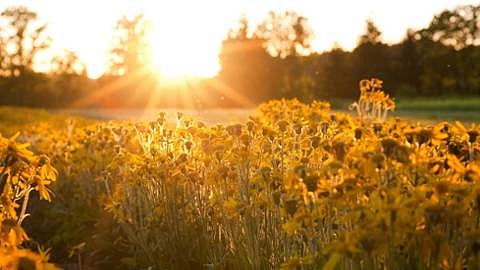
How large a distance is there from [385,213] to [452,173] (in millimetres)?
624

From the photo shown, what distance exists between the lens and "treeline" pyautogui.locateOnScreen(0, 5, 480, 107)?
44344 mm

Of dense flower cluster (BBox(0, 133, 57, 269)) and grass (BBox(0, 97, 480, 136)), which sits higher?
dense flower cluster (BBox(0, 133, 57, 269))

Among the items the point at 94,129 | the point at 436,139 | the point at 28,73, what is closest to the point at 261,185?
the point at 436,139

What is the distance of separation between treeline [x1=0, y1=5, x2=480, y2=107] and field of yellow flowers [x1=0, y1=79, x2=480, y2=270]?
103ft

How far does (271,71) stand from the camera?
46938mm

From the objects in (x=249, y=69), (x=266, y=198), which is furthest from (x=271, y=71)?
(x=266, y=198)

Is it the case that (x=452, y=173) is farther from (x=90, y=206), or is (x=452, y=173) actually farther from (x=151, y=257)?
(x=90, y=206)

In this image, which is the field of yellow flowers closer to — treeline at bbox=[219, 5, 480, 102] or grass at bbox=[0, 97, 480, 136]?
grass at bbox=[0, 97, 480, 136]

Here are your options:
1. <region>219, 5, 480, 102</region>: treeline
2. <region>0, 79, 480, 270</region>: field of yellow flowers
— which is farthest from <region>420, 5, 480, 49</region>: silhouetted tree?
<region>0, 79, 480, 270</region>: field of yellow flowers

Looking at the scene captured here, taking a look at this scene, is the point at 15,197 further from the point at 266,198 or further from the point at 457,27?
the point at 457,27

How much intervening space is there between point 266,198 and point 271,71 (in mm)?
43867

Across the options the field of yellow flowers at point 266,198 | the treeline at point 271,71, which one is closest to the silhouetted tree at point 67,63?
the treeline at point 271,71

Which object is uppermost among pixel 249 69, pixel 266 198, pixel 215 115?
pixel 249 69

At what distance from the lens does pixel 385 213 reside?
214cm
